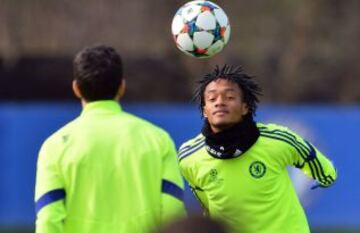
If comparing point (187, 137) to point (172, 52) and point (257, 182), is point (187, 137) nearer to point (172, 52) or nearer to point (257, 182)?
point (172, 52)

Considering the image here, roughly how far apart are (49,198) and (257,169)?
1.81m

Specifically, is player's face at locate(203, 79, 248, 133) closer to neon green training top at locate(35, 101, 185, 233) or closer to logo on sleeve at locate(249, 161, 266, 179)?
logo on sleeve at locate(249, 161, 266, 179)

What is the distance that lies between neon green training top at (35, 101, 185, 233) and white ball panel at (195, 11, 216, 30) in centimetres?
253

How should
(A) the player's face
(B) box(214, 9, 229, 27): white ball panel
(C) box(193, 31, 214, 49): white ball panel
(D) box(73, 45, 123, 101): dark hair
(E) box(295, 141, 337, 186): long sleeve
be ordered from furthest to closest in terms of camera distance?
(B) box(214, 9, 229, 27): white ball panel, (C) box(193, 31, 214, 49): white ball panel, (E) box(295, 141, 337, 186): long sleeve, (A) the player's face, (D) box(73, 45, 123, 101): dark hair

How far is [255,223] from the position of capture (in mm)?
6984

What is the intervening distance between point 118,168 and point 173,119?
34.2 ft

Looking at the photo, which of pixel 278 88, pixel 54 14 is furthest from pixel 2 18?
pixel 278 88

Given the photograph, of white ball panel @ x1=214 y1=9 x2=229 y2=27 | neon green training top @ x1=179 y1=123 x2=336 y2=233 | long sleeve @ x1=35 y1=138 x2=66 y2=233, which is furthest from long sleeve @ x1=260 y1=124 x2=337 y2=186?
long sleeve @ x1=35 y1=138 x2=66 y2=233

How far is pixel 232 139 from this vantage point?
700 centimetres

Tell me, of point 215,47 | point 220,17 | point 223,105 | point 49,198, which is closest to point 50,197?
point 49,198

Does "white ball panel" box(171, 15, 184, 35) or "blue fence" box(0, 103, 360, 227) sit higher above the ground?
"white ball panel" box(171, 15, 184, 35)

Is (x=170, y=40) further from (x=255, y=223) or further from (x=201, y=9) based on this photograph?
(x=255, y=223)

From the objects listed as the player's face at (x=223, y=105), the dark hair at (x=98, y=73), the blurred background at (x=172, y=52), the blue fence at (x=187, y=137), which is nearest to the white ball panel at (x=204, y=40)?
the player's face at (x=223, y=105)

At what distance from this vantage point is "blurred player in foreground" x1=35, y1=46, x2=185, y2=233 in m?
5.58
